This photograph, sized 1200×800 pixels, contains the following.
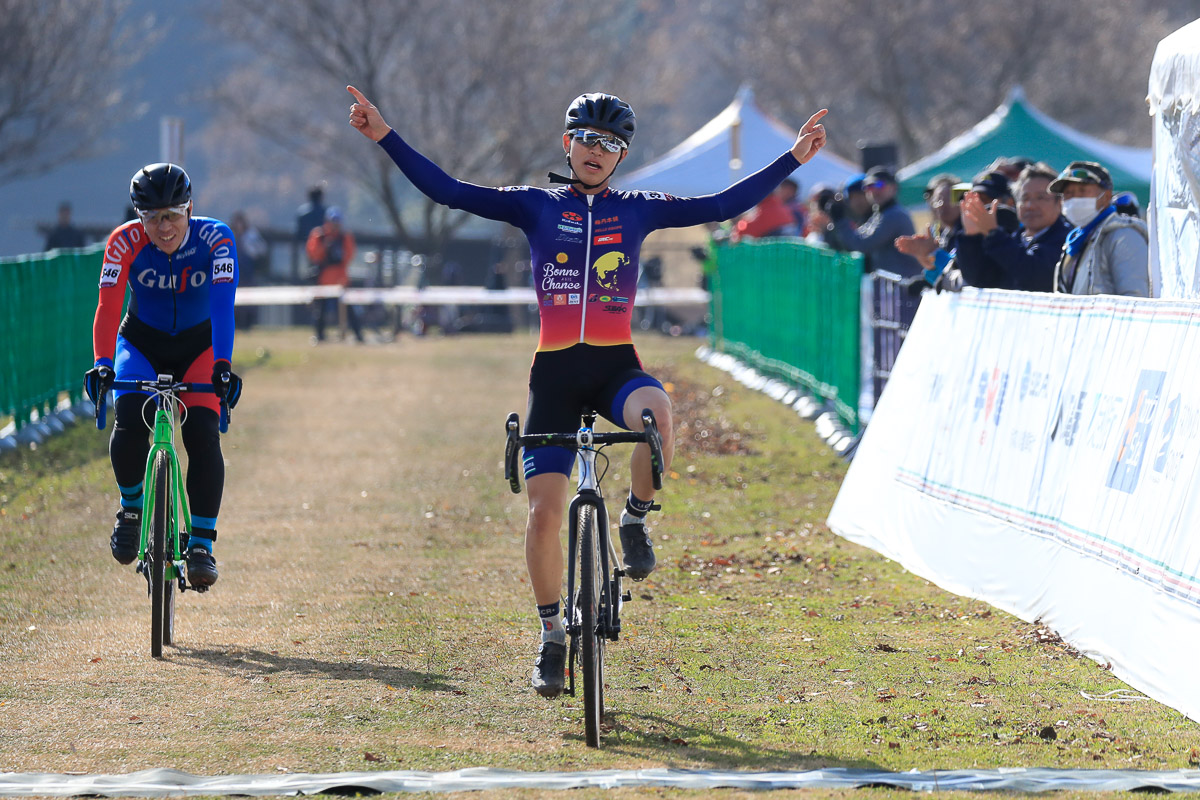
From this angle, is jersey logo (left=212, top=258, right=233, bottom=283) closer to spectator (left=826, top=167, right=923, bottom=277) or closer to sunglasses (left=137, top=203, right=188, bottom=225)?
sunglasses (left=137, top=203, right=188, bottom=225)

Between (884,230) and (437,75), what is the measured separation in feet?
108

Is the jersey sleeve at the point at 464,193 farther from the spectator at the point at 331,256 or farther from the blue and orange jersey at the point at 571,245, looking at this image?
the spectator at the point at 331,256

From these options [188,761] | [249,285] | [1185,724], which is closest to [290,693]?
[188,761]

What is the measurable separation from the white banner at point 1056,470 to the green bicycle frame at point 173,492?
4.21 meters

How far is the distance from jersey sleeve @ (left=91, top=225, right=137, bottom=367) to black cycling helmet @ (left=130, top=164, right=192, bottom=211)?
0.69 feet

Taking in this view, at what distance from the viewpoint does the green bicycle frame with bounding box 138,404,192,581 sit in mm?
7898

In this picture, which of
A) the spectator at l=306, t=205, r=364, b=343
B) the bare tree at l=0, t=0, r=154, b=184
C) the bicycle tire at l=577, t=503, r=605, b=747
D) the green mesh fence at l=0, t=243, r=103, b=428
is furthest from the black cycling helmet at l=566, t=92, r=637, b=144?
the bare tree at l=0, t=0, r=154, b=184

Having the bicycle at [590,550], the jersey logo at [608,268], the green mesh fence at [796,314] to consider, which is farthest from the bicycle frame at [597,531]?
the green mesh fence at [796,314]

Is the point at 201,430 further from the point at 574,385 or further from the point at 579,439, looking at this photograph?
the point at 579,439

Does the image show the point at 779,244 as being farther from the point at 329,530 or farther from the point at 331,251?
the point at 331,251

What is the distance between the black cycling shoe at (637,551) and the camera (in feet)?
21.7

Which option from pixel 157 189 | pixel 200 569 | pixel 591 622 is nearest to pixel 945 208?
pixel 157 189

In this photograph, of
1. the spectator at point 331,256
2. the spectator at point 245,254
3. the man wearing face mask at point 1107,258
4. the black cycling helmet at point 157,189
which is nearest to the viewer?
the black cycling helmet at point 157,189

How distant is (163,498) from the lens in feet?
25.9
